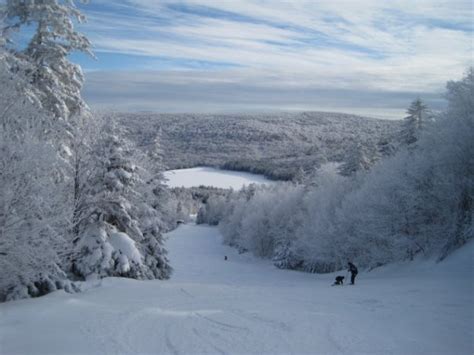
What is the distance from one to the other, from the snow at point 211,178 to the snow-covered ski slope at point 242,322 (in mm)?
144791

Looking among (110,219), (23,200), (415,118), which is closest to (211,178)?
(415,118)

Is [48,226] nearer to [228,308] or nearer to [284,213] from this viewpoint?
[228,308]

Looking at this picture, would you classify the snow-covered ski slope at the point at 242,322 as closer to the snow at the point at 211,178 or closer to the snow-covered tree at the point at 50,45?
the snow-covered tree at the point at 50,45

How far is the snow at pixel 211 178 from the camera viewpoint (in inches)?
6722

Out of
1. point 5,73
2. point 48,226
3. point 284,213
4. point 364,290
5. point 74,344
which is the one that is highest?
point 5,73

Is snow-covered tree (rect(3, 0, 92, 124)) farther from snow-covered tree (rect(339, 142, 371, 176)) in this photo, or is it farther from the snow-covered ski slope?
snow-covered tree (rect(339, 142, 371, 176))

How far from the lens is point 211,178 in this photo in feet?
604

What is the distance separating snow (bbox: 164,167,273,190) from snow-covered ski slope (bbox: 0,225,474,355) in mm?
144791

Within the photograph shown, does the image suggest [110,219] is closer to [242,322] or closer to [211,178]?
[242,322]

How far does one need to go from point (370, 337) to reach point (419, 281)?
1037 centimetres

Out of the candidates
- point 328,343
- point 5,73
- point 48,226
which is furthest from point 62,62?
point 328,343

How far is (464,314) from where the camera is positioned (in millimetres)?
13328

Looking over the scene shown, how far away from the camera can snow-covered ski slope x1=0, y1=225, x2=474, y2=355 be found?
10.2m

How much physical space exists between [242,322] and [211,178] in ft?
565
